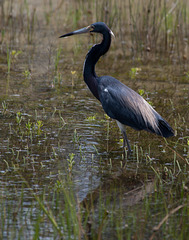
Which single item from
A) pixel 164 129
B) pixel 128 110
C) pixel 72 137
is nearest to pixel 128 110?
pixel 128 110

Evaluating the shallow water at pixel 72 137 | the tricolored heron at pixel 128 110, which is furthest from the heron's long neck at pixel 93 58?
the shallow water at pixel 72 137

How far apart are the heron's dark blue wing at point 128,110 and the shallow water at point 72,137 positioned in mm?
314

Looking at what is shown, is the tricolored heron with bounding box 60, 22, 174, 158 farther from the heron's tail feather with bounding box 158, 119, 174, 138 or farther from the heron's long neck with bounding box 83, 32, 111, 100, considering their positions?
the heron's long neck with bounding box 83, 32, 111, 100

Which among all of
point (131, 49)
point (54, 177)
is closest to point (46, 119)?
point (54, 177)

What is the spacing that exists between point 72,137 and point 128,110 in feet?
2.70

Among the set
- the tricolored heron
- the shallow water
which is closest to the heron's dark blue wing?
the tricolored heron

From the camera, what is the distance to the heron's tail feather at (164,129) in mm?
5395

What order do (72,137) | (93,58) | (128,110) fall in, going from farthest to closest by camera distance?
(93,58) → (72,137) → (128,110)

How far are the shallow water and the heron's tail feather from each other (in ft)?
0.68

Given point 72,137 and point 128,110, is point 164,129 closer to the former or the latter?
point 128,110

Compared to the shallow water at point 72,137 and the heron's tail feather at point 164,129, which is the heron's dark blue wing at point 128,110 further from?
the shallow water at point 72,137

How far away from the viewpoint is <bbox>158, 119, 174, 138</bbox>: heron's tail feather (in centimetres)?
539

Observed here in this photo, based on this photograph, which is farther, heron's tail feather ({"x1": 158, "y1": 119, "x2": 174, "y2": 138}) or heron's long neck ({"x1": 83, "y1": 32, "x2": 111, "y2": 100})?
heron's long neck ({"x1": 83, "y1": 32, "x2": 111, "y2": 100})

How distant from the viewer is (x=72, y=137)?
5730 mm
